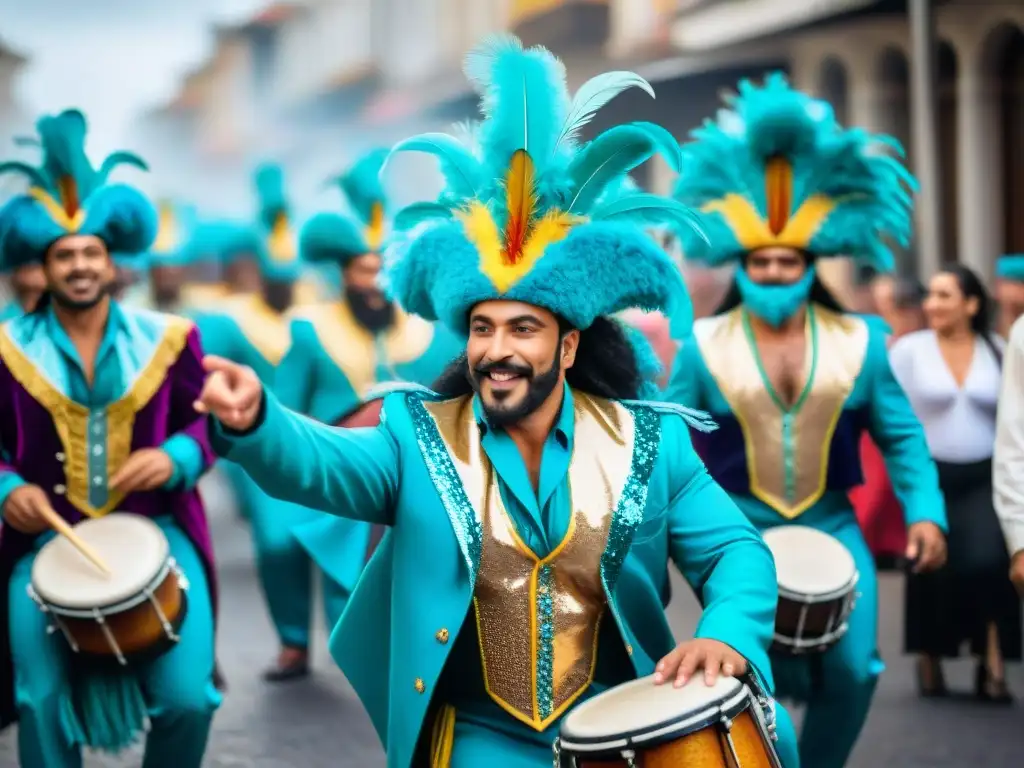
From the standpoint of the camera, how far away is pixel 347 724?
8.30m

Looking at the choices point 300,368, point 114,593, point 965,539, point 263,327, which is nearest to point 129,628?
point 114,593

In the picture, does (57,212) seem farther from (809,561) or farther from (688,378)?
(809,561)

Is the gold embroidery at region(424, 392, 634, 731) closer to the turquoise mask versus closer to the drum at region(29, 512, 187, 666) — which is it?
the drum at region(29, 512, 187, 666)

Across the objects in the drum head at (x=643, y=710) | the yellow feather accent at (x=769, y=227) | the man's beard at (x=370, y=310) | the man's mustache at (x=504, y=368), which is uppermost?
the yellow feather accent at (x=769, y=227)

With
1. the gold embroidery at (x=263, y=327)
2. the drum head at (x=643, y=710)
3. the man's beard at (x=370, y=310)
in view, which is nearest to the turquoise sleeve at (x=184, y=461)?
the drum head at (x=643, y=710)

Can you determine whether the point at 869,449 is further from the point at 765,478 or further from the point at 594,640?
the point at 594,640

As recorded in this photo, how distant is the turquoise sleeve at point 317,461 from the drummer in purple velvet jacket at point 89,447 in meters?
1.78

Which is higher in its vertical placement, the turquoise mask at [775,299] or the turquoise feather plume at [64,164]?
the turquoise feather plume at [64,164]

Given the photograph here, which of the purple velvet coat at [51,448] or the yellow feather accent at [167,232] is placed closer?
the purple velvet coat at [51,448]

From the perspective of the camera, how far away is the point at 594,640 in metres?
4.61

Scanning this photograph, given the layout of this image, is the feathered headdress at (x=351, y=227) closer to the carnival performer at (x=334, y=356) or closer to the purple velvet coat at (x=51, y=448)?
the carnival performer at (x=334, y=356)

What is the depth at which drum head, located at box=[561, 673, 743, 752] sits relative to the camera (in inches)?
156

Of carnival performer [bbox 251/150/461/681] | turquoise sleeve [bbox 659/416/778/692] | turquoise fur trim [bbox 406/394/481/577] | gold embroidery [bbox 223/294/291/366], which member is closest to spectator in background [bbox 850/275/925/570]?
carnival performer [bbox 251/150/461/681]

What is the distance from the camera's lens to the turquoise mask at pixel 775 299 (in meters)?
6.97
